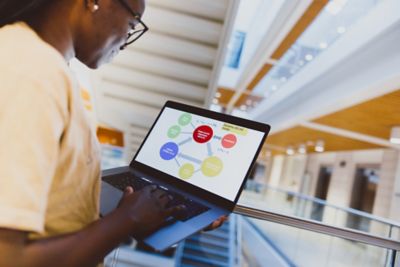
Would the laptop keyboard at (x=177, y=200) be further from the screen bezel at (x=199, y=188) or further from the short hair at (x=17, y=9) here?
the short hair at (x=17, y=9)

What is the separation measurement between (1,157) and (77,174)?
180 mm

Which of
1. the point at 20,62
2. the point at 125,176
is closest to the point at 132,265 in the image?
the point at 125,176

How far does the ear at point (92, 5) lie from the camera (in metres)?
0.75

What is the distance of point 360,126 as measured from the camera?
25.3 ft

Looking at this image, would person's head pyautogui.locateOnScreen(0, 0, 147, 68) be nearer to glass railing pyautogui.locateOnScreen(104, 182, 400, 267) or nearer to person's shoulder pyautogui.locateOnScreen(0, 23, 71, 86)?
person's shoulder pyautogui.locateOnScreen(0, 23, 71, 86)

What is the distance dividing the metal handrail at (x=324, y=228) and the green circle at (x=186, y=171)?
499 mm

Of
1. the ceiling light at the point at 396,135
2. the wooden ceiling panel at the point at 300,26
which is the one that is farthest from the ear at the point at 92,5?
the ceiling light at the point at 396,135

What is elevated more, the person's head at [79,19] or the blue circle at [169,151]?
the person's head at [79,19]

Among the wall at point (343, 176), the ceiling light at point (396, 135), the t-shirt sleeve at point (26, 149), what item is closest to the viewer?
the t-shirt sleeve at point (26, 149)

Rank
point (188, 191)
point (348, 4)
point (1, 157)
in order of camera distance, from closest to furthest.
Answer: point (1, 157)
point (188, 191)
point (348, 4)

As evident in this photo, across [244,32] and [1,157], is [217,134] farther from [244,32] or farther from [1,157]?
[244,32]

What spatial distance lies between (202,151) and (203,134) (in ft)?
0.26

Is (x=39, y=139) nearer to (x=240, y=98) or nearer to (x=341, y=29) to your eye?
(x=341, y=29)

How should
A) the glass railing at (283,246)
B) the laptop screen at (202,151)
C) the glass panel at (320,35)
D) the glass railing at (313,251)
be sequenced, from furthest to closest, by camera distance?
1. the glass railing at (283,246)
2. the glass railing at (313,251)
3. the glass panel at (320,35)
4. the laptop screen at (202,151)
